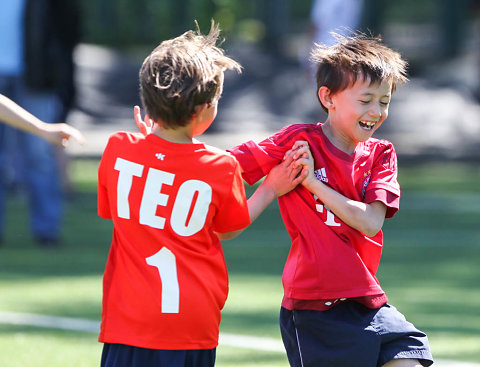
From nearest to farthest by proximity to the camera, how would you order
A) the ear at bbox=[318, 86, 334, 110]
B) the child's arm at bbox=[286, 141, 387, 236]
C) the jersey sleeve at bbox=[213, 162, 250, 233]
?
the jersey sleeve at bbox=[213, 162, 250, 233]
the child's arm at bbox=[286, 141, 387, 236]
the ear at bbox=[318, 86, 334, 110]

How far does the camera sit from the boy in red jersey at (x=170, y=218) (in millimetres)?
3680

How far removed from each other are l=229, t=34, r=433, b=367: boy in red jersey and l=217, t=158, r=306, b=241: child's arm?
39mm

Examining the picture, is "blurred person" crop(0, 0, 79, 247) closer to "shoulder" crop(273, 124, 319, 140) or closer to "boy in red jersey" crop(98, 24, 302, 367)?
"shoulder" crop(273, 124, 319, 140)

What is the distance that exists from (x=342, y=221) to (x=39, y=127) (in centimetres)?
117

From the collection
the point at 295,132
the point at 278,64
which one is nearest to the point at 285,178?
the point at 295,132

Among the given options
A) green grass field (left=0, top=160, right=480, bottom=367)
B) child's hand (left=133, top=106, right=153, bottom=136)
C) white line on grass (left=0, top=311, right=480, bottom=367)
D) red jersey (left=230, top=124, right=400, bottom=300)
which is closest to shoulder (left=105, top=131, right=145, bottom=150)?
child's hand (left=133, top=106, right=153, bottom=136)

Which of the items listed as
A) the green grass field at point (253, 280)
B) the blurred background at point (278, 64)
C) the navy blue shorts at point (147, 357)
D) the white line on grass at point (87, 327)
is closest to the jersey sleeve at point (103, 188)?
the navy blue shorts at point (147, 357)

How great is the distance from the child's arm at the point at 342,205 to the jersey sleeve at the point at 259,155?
76 mm

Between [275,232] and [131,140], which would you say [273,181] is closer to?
[131,140]

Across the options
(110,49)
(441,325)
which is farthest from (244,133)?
(441,325)

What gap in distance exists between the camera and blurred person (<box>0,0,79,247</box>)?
9125mm

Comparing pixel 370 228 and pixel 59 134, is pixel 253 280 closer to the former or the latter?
pixel 370 228

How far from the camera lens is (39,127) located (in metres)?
3.98

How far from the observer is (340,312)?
163 inches
